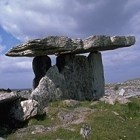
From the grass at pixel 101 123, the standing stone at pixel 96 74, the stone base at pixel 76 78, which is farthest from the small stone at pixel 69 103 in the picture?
the standing stone at pixel 96 74

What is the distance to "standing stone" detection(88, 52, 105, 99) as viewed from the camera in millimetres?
38406

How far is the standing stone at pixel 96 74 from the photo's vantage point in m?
38.4

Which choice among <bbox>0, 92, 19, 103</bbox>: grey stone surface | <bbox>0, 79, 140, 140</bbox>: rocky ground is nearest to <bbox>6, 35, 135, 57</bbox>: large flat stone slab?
<bbox>0, 79, 140, 140</bbox>: rocky ground

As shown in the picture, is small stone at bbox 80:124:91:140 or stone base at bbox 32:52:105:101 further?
stone base at bbox 32:52:105:101

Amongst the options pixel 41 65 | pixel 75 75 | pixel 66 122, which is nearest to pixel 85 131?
pixel 66 122

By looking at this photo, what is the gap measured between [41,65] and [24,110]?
840 centimetres

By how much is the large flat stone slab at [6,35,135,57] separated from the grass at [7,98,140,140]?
13.5 feet

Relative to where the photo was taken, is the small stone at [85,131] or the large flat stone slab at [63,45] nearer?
the small stone at [85,131]

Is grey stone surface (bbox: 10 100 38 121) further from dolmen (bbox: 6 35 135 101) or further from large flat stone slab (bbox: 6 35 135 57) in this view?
large flat stone slab (bbox: 6 35 135 57)

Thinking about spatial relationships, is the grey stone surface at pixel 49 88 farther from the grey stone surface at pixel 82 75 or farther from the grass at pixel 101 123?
the grey stone surface at pixel 82 75

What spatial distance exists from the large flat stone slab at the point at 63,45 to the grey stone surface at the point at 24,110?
14.7ft

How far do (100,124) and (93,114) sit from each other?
2019 millimetres

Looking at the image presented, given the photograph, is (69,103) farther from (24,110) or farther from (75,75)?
(75,75)

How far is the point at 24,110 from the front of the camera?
93.1ft
